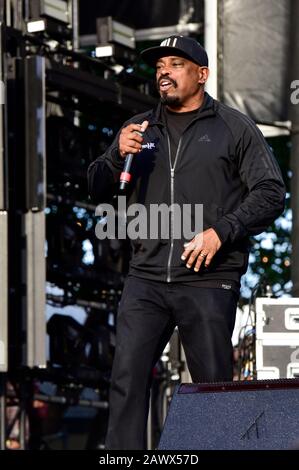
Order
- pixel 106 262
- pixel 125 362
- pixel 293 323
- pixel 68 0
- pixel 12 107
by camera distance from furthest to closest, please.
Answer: pixel 106 262
pixel 68 0
pixel 12 107
pixel 293 323
pixel 125 362

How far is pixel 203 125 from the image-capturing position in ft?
20.7

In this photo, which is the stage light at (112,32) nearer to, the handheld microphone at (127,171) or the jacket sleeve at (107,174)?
the jacket sleeve at (107,174)

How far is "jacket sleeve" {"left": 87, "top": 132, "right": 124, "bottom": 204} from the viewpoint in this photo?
20.7 feet

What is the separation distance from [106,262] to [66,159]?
1.21 m

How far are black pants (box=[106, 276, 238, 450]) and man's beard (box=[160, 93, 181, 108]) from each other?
81cm

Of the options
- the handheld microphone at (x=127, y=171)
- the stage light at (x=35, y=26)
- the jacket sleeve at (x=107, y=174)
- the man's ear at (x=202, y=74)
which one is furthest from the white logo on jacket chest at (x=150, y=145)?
the stage light at (x=35, y=26)

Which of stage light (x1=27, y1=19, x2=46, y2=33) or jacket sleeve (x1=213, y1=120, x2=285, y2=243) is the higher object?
stage light (x1=27, y1=19, x2=46, y2=33)

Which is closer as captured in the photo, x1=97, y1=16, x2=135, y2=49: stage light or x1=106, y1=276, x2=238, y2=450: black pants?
x1=106, y1=276, x2=238, y2=450: black pants

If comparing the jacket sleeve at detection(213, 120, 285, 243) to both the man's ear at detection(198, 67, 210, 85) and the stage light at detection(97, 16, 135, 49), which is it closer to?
the man's ear at detection(198, 67, 210, 85)

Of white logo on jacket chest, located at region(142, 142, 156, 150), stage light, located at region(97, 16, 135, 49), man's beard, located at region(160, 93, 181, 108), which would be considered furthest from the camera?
stage light, located at region(97, 16, 135, 49)

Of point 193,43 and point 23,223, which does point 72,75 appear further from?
point 193,43

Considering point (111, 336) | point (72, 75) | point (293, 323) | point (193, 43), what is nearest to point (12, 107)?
point (72, 75)

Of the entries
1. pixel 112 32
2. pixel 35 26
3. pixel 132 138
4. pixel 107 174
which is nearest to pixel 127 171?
pixel 132 138

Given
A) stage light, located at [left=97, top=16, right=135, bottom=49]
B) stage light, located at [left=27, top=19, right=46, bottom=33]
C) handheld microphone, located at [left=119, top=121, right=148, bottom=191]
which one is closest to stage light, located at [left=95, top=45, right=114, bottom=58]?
stage light, located at [left=97, top=16, right=135, bottom=49]
